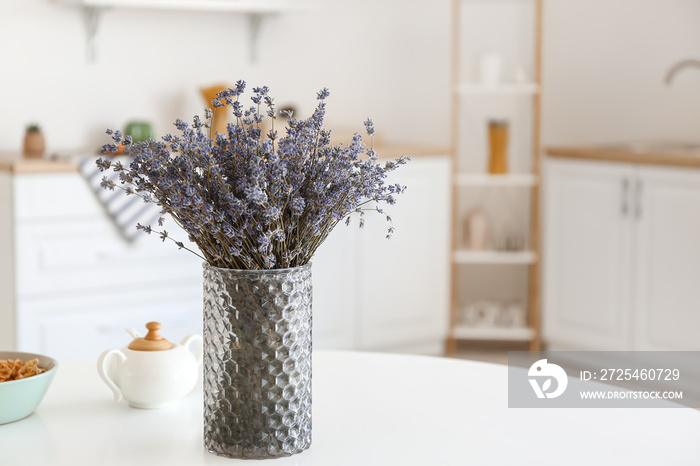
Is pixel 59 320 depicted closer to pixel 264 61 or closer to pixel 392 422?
pixel 264 61

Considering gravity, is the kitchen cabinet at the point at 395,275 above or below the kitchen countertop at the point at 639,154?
below

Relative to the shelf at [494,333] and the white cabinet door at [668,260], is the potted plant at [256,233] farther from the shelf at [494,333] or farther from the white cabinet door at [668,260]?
the shelf at [494,333]

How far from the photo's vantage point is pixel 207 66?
12.7 feet

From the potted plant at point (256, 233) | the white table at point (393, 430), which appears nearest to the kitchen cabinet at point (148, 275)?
the white table at point (393, 430)

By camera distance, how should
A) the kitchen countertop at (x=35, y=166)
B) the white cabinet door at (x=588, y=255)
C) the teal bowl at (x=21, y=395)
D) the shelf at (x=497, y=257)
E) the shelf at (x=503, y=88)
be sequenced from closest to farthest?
the teal bowl at (x=21, y=395), the kitchen countertop at (x=35, y=166), the white cabinet door at (x=588, y=255), the shelf at (x=503, y=88), the shelf at (x=497, y=257)

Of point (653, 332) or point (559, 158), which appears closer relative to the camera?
point (653, 332)

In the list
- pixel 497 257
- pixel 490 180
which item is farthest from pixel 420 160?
pixel 497 257

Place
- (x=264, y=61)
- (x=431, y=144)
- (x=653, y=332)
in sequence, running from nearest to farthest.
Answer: (x=653, y=332), (x=264, y=61), (x=431, y=144)

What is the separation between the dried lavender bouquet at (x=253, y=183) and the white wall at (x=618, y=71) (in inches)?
134

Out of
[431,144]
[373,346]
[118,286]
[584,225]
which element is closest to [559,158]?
[584,225]

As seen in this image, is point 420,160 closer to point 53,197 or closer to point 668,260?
point 668,260

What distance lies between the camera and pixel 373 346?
12.6ft

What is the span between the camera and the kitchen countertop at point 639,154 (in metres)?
3.30

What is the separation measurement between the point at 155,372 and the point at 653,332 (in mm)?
2700
